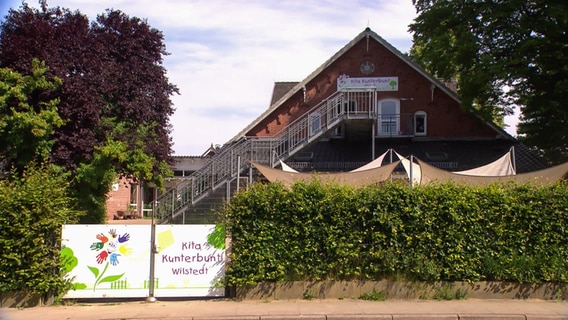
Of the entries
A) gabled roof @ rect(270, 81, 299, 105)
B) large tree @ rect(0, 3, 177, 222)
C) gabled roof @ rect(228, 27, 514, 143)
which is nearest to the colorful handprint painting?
large tree @ rect(0, 3, 177, 222)

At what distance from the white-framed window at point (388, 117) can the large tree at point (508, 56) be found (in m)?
2.88

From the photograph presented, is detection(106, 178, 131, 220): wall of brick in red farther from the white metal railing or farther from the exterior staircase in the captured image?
the white metal railing

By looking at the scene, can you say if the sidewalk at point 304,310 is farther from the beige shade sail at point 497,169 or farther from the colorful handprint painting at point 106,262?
the beige shade sail at point 497,169

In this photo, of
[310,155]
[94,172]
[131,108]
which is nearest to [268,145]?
[310,155]

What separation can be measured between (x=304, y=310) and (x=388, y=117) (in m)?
15.9

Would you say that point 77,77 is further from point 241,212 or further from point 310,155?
point 310,155

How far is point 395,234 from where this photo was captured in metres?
10.6

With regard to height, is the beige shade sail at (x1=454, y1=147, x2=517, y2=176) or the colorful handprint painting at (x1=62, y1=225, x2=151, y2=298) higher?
the beige shade sail at (x1=454, y1=147, x2=517, y2=176)

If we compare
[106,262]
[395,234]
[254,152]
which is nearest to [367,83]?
[254,152]

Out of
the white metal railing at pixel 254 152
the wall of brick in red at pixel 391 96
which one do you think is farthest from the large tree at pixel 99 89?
the wall of brick in red at pixel 391 96

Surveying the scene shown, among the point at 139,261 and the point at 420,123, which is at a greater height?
the point at 420,123

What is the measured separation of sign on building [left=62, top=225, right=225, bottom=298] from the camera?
10.4 meters

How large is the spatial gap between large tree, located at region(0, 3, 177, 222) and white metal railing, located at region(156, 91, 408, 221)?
151 cm

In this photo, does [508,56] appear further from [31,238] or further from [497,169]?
[31,238]
